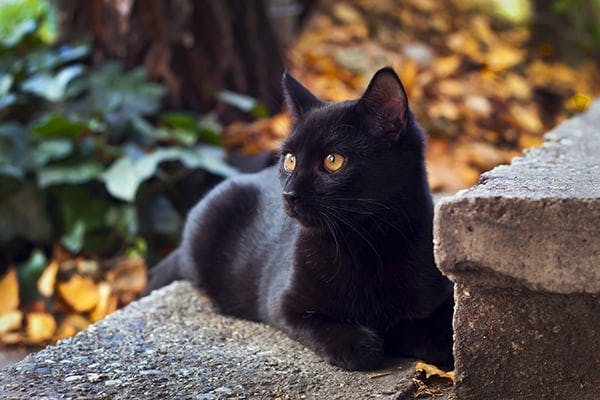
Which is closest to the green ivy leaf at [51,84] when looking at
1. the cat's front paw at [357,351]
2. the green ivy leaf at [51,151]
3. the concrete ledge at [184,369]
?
the green ivy leaf at [51,151]

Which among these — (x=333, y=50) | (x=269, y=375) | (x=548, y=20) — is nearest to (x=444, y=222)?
(x=269, y=375)

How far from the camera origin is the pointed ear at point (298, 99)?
231 centimetres

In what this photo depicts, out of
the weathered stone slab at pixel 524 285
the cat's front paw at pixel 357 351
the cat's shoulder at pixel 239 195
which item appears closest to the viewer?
the weathered stone slab at pixel 524 285

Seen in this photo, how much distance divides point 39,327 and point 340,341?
76.8 inches

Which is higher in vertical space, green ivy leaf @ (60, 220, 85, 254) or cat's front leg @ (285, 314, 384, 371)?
cat's front leg @ (285, 314, 384, 371)

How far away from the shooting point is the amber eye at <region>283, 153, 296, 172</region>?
7.13 ft

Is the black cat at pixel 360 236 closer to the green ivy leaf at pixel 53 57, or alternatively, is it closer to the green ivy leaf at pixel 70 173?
the green ivy leaf at pixel 70 173

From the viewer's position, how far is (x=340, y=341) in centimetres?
210

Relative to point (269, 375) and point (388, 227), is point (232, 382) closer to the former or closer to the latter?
point (269, 375)

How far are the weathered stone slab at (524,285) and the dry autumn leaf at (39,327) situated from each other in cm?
225

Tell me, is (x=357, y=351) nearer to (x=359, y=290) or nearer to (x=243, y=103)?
(x=359, y=290)

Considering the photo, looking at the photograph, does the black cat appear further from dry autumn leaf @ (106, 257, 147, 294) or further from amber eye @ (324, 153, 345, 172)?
dry autumn leaf @ (106, 257, 147, 294)

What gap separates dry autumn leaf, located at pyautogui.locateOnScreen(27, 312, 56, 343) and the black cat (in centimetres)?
160

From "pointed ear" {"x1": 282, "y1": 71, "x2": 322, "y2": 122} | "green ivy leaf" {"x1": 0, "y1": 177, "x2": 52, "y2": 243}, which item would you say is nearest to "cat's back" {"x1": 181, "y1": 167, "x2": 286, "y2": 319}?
"pointed ear" {"x1": 282, "y1": 71, "x2": 322, "y2": 122}
